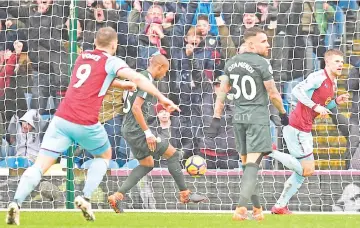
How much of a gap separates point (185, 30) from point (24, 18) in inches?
98.6

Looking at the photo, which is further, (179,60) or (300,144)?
(179,60)

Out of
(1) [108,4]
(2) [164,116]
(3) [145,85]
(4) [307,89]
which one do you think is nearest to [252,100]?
(4) [307,89]

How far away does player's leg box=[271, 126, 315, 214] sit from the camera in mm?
12258

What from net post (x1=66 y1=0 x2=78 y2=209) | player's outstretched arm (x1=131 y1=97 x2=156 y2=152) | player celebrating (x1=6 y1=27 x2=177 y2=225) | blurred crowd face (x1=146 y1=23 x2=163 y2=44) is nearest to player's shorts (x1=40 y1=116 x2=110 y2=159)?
player celebrating (x1=6 y1=27 x2=177 y2=225)

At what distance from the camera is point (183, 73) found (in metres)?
15.1

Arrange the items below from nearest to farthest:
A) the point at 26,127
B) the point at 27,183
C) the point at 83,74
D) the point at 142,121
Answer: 1. the point at 27,183
2. the point at 83,74
3. the point at 142,121
4. the point at 26,127

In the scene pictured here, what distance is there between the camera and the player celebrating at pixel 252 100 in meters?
10.7

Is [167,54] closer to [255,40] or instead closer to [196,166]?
[196,166]

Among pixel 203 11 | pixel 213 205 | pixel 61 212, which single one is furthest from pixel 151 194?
pixel 203 11

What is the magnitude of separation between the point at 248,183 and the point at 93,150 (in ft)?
5.66

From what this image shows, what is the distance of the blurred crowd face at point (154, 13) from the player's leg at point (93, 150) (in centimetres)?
532

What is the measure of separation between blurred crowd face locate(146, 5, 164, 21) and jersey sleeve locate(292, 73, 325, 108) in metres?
3.84

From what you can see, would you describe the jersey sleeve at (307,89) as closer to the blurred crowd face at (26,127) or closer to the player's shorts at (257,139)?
the player's shorts at (257,139)

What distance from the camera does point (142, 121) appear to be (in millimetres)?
11703
